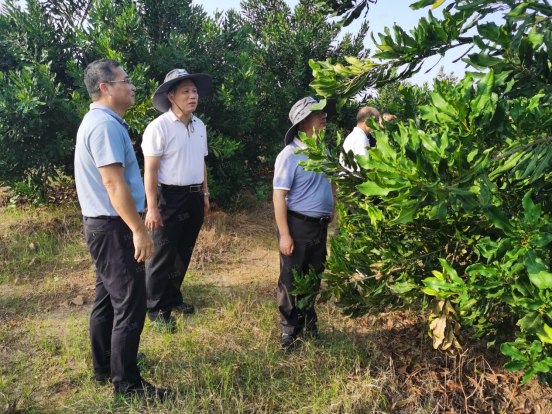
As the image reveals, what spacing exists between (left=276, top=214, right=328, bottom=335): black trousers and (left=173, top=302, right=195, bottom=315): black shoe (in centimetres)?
104

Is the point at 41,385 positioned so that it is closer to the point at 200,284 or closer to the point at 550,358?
the point at 200,284

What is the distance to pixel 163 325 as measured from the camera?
3.77 meters

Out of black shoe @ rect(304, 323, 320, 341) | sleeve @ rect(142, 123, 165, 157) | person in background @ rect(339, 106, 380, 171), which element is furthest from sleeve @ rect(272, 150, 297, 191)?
person in background @ rect(339, 106, 380, 171)

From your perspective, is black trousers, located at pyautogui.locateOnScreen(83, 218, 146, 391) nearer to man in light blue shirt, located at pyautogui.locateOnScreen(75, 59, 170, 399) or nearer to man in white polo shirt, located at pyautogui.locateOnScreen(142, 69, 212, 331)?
man in light blue shirt, located at pyautogui.locateOnScreen(75, 59, 170, 399)

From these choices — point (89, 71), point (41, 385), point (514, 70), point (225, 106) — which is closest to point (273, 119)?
point (225, 106)

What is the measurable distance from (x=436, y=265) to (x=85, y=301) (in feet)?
11.9

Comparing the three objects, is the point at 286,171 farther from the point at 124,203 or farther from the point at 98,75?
the point at 98,75

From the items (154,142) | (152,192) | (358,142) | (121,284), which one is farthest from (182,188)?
(358,142)

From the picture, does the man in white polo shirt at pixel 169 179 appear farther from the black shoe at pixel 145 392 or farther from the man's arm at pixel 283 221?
the man's arm at pixel 283 221

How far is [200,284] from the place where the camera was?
5062mm

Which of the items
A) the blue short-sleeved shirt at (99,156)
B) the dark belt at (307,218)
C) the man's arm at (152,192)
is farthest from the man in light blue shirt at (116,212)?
the dark belt at (307,218)

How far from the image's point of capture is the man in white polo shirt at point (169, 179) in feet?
12.1

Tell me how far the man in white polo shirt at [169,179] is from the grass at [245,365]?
391 mm

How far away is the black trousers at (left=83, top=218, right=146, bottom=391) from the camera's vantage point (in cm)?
272
